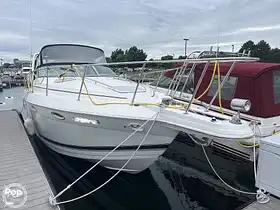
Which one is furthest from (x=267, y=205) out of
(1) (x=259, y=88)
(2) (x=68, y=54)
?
(2) (x=68, y=54)

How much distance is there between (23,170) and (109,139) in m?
1.36

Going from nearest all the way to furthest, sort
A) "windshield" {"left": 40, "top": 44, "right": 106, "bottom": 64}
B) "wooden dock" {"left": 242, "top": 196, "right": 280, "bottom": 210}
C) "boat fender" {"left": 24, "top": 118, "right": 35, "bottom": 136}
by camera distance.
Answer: "wooden dock" {"left": 242, "top": 196, "right": 280, "bottom": 210} < "windshield" {"left": 40, "top": 44, "right": 106, "bottom": 64} < "boat fender" {"left": 24, "top": 118, "right": 35, "bottom": 136}

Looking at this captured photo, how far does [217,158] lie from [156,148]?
2.86m

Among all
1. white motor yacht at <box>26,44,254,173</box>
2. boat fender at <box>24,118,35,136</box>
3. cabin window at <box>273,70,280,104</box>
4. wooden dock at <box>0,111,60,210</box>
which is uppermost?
cabin window at <box>273,70,280,104</box>

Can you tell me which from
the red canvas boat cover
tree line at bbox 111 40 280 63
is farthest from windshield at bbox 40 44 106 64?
the red canvas boat cover

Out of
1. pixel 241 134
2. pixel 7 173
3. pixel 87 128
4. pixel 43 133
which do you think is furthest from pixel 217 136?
pixel 43 133

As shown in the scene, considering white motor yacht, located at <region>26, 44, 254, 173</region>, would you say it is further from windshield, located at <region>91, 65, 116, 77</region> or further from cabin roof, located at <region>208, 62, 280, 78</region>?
cabin roof, located at <region>208, 62, 280, 78</region>

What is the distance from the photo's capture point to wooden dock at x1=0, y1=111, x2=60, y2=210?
402 centimetres

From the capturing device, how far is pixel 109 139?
5203mm

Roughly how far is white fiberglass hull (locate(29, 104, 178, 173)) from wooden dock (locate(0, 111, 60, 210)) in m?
0.68

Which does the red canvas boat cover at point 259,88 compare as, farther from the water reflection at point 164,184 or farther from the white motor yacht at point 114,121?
the white motor yacht at point 114,121

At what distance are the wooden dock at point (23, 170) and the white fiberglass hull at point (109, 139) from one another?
0.68 meters

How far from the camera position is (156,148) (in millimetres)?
5152

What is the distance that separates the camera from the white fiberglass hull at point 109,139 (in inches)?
194
